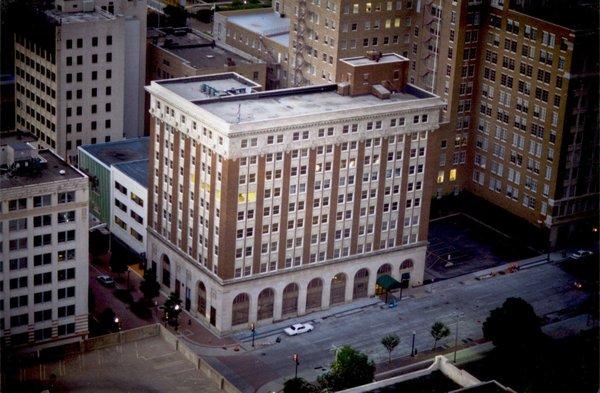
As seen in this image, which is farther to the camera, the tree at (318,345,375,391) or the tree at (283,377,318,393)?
the tree at (318,345,375,391)

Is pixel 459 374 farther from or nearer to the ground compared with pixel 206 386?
farther from the ground

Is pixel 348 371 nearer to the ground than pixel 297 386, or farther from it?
farther from it

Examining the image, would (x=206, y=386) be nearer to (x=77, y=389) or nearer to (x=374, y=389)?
(x=77, y=389)

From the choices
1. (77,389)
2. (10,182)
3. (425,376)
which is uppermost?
(10,182)

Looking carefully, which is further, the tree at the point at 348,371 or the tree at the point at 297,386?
the tree at the point at 348,371

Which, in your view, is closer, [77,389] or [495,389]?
[495,389]

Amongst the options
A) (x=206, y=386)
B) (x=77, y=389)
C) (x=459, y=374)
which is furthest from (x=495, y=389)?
(x=77, y=389)

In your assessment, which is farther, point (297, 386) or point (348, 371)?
point (348, 371)
